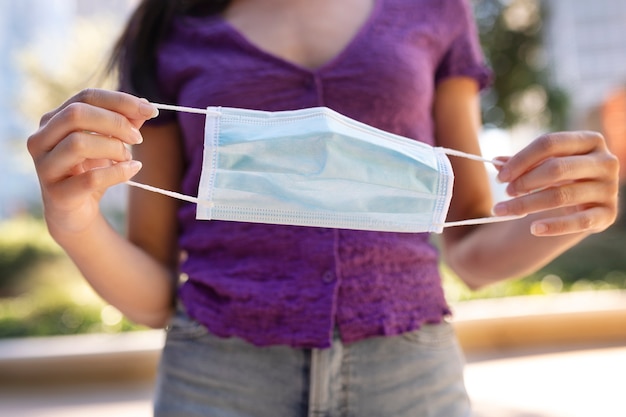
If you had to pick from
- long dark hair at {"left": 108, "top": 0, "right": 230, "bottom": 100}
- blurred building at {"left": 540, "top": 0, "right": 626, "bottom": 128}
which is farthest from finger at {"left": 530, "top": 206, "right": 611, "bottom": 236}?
blurred building at {"left": 540, "top": 0, "right": 626, "bottom": 128}

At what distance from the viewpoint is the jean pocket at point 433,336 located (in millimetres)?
1180

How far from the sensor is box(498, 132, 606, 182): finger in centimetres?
107

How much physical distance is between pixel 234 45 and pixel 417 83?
0.40 meters

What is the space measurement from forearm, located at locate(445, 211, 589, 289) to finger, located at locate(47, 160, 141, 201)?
774mm

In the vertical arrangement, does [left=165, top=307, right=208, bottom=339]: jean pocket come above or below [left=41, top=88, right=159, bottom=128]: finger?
below

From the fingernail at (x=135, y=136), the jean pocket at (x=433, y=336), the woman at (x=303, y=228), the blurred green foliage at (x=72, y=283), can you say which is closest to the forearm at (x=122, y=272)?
the woman at (x=303, y=228)

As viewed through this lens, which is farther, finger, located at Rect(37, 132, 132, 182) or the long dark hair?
the long dark hair

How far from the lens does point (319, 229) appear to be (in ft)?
3.95

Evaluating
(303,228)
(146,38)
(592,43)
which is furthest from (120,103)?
(592,43)

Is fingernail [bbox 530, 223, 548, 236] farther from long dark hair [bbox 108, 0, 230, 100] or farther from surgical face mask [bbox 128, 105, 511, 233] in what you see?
long dark hair [bbox 108, 0, 230, 100]

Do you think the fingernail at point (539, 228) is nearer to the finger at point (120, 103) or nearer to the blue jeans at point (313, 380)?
the blue jeans at point (313, 380)

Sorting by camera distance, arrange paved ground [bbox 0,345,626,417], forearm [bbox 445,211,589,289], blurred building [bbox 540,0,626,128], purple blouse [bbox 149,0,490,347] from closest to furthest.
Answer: purple blouse [bbox 149,0,490,347] → forearm [bbox 445,211,589,289] → paved ground [bbox 0,345,626,417] → blurred building [bbox 540,0,626,128]

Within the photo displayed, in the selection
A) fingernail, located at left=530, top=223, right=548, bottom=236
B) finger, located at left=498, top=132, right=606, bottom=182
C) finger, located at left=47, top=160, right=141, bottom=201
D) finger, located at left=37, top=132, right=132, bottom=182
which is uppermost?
finger, located at left=498, top=132, right=606, bottom=182

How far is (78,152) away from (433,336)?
2.36 ft
